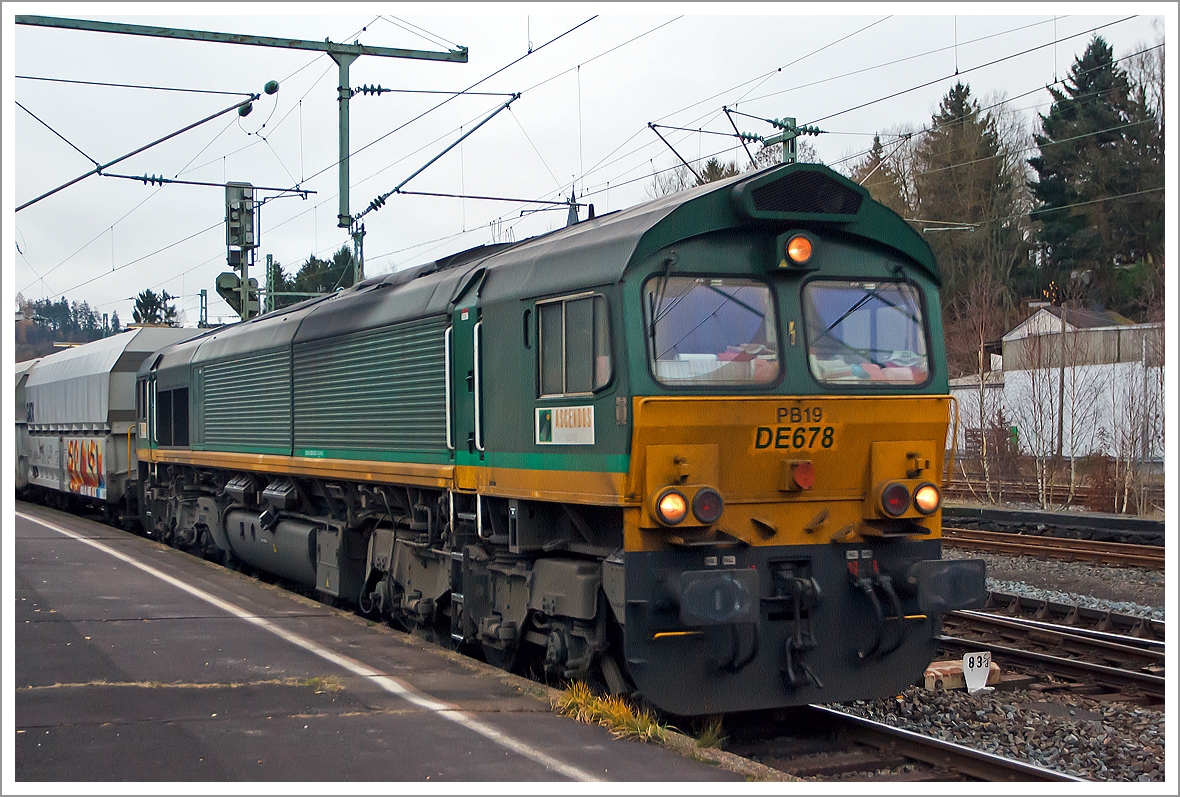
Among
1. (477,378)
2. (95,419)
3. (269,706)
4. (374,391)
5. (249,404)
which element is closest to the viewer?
(269,706)

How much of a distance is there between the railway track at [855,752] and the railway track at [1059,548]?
34.6ft

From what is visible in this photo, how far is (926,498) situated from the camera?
7867 millimetres

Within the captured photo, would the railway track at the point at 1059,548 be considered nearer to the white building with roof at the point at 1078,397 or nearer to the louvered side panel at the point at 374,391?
the white building with roof at the point at 1078,397

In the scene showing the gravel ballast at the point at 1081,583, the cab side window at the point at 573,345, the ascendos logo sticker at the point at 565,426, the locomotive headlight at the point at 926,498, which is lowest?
the gravel ballast at the point at 1081,583

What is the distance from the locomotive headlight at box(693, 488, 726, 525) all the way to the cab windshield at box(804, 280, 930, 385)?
1177 millimetres

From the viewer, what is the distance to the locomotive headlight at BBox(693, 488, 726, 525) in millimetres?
7137

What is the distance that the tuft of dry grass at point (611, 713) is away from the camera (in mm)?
6625

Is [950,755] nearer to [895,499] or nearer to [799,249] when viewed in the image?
[895,499]

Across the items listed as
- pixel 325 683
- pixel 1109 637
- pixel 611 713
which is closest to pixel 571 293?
pixel 611 713

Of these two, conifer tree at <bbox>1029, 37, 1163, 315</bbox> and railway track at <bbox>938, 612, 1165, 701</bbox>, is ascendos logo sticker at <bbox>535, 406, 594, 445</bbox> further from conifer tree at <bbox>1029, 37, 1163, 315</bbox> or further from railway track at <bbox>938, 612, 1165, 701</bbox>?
conifer tree at <bbox>1029, 37, 1163, 315</bbox>

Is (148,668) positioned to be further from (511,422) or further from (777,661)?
(777,661)

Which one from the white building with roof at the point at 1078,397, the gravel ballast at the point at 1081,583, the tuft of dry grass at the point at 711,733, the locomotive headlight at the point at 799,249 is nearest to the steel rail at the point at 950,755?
the tuft of dry grass at the point at 711,733

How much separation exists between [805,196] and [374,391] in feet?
16.3

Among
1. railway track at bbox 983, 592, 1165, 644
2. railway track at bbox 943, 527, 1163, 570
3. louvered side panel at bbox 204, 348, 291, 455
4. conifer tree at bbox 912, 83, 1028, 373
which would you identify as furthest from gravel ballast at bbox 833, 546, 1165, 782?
conifer tree at bbox 912, 83, 1028, 373
